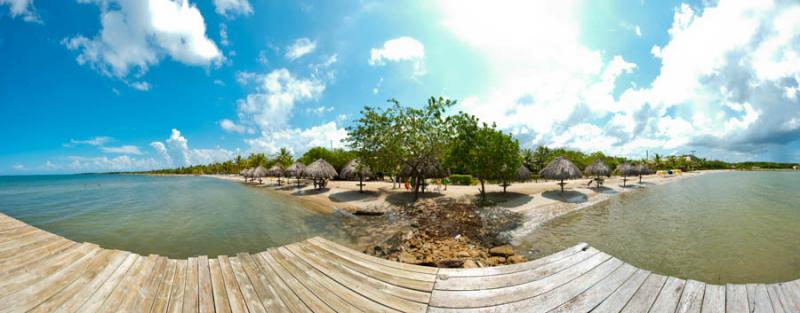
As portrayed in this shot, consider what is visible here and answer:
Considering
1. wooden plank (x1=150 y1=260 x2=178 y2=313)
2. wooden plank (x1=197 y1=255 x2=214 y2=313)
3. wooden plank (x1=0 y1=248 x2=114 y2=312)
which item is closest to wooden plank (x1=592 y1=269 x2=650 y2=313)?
wooden plank (x1=197 y1=255 x2=214 y2=313)

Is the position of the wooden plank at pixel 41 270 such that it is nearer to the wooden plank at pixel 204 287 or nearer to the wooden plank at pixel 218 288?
the wooden plank at pixel 204 287

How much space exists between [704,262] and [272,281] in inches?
451

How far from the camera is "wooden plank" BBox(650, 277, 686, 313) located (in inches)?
94.1

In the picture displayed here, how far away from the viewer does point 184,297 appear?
2826mm

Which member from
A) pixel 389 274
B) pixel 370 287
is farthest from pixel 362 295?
pixel 389 274

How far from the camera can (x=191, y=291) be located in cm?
293

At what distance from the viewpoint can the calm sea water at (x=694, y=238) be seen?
7.14 metres

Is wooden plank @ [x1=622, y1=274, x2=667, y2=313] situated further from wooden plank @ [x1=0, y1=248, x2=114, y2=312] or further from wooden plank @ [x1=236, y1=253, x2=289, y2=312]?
wooden plank @ [x1=0, y1=248, x2=114, y2=312]

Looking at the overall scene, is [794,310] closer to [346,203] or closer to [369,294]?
[369,294]

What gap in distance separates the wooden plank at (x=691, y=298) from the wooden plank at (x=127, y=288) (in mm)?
5450

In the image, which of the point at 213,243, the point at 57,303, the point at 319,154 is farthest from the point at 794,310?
the point at 319,154

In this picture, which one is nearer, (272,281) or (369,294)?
(369,294)

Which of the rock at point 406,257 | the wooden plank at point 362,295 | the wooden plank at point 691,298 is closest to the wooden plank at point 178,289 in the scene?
the wooden plank at point 362,295

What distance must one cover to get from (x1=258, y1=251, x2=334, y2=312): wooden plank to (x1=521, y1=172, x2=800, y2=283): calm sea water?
7.79m
